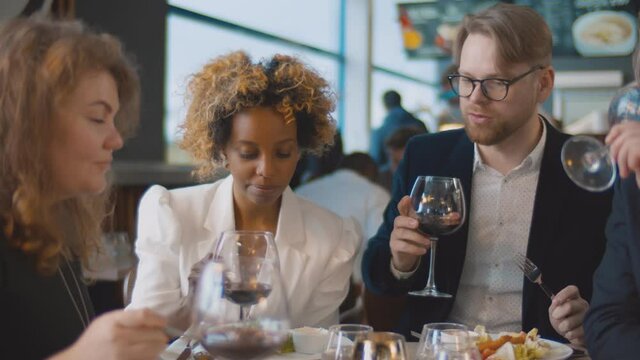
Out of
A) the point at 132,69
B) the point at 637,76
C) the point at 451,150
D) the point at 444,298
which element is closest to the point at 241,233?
the point at 132,69

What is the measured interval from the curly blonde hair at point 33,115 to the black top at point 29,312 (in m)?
0.02

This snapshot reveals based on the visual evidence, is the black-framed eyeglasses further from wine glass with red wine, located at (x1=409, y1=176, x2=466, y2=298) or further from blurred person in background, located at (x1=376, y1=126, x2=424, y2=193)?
blurred person in background, located at (x1=376, y1=126, x2=424, y2=193)

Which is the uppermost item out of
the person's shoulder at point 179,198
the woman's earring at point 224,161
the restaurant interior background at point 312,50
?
the restaurant interior background at point 312,50

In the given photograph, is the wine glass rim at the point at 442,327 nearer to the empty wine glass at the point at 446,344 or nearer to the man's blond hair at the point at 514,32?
the empty wine glass at the point at 446,344

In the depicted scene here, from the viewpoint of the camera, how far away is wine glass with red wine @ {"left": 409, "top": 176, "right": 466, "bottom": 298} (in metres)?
2.10

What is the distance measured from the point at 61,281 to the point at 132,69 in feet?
1.41

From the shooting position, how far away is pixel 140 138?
5.39 meters

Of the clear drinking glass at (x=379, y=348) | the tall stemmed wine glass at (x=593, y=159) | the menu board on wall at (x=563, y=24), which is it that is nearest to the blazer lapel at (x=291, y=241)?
the tall stemmed wine glass at (x=593, y=159)

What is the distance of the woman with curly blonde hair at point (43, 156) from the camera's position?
1331 millimetres

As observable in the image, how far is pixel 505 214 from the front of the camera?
244 cm

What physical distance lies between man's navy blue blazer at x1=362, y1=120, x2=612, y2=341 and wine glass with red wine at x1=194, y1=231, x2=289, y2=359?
126cm

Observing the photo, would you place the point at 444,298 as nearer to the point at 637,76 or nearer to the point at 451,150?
the point at 451,150

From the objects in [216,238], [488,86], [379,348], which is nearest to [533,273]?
[488,86]

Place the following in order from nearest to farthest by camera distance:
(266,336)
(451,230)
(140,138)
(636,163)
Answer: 1. (266,336)
2. (636,163)
3. (451,230)
4. (140,138)
